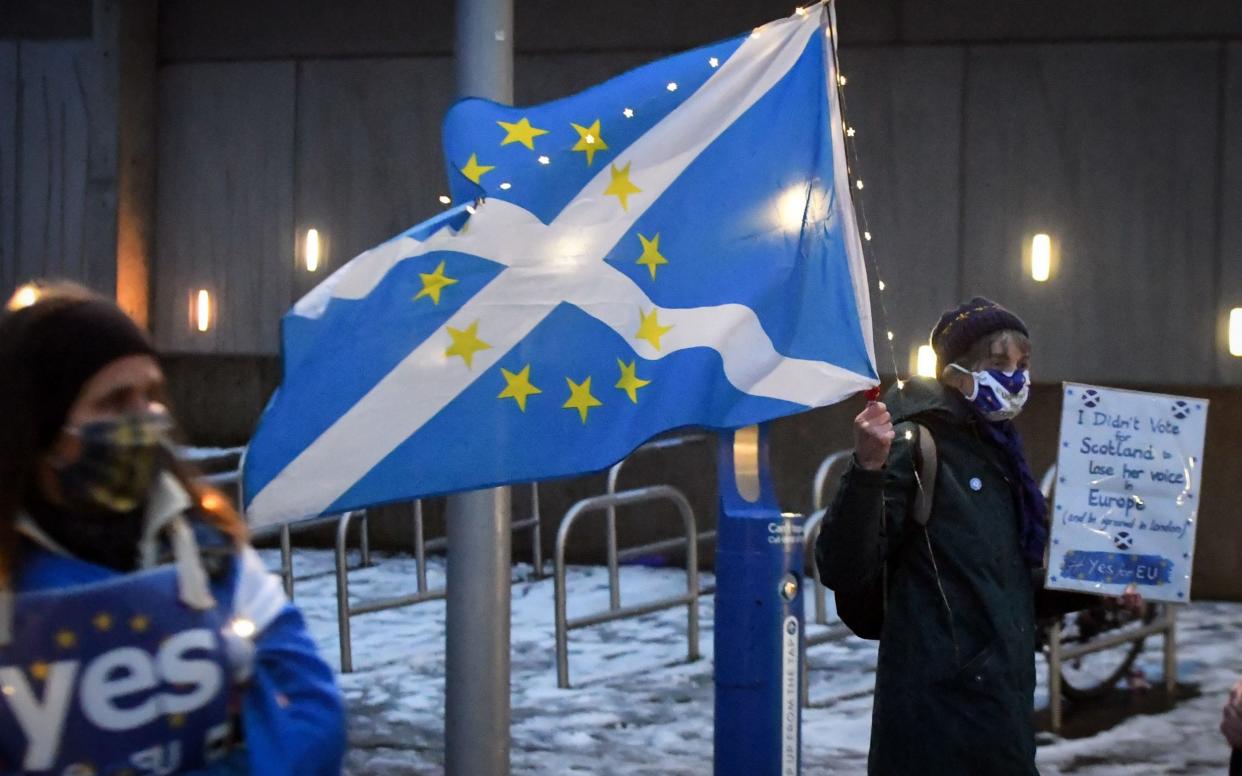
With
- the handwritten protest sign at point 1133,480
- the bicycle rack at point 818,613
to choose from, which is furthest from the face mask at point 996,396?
the bicycle rack at point 818,613

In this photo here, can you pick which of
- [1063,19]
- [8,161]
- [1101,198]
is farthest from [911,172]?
[8,161]

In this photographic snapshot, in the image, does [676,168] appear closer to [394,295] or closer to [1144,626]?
[394,295]

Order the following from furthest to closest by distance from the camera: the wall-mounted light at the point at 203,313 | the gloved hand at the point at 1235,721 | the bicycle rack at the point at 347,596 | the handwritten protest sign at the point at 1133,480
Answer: the wall-mounted light at the point at 203,313 < the bicycle rack at the point at 347,596 < the handwritten protest sign at the point at 1133,480 < the gloved hand at the point at 1235,721

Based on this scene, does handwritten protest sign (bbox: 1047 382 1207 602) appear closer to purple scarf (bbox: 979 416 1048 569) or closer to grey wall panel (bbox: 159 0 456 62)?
purple scarf (bbox: 979 416 1048 569)

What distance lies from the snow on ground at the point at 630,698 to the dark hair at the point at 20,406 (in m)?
4.24

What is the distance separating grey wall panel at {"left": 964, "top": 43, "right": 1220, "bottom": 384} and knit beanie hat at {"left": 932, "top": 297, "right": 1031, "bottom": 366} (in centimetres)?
600

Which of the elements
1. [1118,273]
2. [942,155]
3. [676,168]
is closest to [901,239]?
[942,155]

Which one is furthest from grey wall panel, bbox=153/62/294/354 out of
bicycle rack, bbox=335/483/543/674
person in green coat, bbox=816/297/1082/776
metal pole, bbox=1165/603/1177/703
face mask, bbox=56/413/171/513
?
face mask, bbox=56/413/171/513

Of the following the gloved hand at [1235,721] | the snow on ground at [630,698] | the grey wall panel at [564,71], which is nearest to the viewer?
the gloved hand at [1235,721]

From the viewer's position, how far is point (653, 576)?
10.6 m

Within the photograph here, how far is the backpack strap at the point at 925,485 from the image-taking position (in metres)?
3.84

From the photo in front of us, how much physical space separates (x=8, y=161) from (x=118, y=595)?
10.3 metres

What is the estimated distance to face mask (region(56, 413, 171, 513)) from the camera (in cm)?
210

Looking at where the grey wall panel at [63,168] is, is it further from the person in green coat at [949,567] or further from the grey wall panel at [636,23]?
the person in green coat at [949,567]
